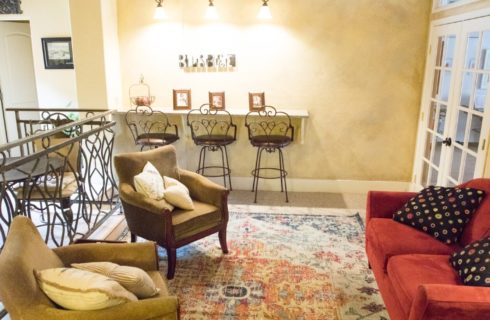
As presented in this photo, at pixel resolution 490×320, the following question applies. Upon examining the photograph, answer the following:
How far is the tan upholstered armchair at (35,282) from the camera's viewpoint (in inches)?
63.4

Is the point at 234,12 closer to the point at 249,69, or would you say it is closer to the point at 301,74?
the point at 249,69

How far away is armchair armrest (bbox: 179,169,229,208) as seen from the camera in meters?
3.33

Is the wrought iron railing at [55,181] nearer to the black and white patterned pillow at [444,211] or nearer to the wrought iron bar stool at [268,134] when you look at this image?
the wrought iron bar stool at [268,134]

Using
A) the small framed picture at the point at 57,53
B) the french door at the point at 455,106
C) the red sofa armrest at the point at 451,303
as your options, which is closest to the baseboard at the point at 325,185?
the french door at the point at 455,106

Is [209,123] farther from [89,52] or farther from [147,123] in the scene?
[89,52]

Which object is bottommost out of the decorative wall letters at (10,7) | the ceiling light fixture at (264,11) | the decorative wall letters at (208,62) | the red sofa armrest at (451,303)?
the red sofa armrest at (451,303)

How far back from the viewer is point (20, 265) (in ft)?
5.49

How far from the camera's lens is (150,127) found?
507 cm

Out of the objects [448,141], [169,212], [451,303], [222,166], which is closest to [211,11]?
[222,166]

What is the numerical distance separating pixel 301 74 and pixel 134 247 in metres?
3.24

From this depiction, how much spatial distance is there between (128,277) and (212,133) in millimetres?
3303

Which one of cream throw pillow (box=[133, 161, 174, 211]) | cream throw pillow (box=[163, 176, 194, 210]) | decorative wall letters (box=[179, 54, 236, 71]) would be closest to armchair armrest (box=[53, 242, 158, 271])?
cream throw pillow (box=[133, 161, 174, 211])

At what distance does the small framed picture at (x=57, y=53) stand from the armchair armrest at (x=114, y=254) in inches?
175

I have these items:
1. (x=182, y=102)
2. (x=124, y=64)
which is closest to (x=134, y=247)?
(x=182, y=102)
